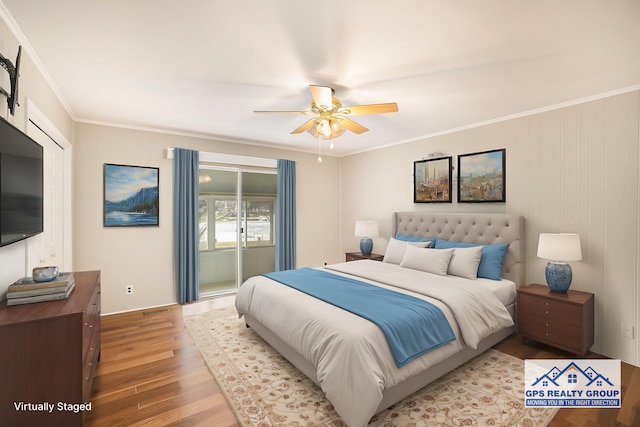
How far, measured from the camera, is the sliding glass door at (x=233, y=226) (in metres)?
4.89

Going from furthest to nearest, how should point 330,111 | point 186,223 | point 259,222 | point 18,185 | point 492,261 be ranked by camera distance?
point 259,222 → point 186,223 → point 492,261 → point 330,111 → point 18,185

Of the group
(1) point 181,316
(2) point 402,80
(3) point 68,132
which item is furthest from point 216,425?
(3) point 68,132

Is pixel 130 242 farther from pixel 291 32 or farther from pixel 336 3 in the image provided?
pixel 336 3

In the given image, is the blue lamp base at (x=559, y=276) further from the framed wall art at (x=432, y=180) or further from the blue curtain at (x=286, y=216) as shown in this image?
the blue curtain at (x=286, y=216)

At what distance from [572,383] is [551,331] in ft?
1.65

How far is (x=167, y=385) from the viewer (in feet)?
7.84

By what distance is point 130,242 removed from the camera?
4086 mm

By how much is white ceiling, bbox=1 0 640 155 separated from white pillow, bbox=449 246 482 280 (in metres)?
1.65

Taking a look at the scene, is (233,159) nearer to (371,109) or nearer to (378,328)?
(371,109)

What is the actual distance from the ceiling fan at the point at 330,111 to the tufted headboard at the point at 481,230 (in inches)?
76.6

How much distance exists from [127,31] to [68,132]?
7.63ft

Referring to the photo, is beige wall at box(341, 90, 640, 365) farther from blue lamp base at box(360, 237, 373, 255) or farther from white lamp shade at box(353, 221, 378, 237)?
blue lamp base at box(360, 237, 373, 255)

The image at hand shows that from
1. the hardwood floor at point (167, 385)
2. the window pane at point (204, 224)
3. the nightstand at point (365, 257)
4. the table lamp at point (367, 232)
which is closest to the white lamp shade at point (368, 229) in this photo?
the table lamp at point (367, 232)

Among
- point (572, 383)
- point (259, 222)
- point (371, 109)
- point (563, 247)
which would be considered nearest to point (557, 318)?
point (572, 383)
